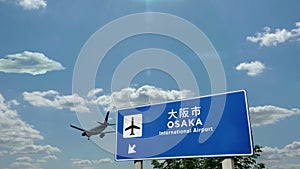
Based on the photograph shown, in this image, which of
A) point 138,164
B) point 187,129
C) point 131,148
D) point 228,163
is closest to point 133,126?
point 131,148

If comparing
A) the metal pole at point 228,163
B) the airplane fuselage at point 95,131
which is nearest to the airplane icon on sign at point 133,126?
the airplane fuselage at point 95,131

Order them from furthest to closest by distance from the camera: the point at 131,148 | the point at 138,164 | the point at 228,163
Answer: the point at 131,148 < the point at 138,164 < the point at 228,163

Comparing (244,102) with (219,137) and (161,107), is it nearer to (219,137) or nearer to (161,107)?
(219,137)

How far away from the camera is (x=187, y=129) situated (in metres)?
9.15

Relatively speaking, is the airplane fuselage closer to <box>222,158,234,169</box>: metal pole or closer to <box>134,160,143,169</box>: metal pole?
<box>134,160,143,169</box>: metal pole

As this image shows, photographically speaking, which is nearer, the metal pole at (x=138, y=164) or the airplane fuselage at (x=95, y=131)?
the airplane fuselage at (x=95, y=131)

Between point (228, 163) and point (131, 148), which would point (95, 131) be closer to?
point (131, 148)

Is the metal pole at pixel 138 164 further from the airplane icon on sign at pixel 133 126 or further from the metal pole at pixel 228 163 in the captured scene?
the metal pole at pixel 228 163

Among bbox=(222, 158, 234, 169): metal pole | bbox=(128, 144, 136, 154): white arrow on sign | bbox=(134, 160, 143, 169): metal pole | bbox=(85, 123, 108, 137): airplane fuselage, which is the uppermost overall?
bbox=(85, 123, 108, 137): airplane fuselage

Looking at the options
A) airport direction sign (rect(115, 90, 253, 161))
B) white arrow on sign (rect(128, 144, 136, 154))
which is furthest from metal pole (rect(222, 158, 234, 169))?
white arrow on sign (rect(128, 144, 136, 154))

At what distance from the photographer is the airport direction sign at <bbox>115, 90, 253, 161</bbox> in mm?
8156

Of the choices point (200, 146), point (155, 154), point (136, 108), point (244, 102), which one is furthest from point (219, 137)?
point (136, 108)

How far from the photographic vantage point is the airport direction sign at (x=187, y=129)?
26.8ft

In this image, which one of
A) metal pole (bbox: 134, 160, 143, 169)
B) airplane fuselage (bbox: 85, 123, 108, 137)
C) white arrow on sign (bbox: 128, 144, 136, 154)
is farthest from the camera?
white arrow on sign (bbox: 128, 144, 136, 154)
